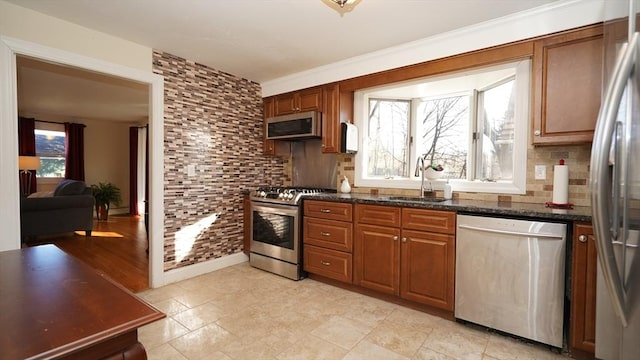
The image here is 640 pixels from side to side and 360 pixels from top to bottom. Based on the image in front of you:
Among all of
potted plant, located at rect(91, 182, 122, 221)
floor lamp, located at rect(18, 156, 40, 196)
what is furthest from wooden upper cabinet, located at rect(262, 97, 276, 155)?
floor lamp, located at rect(18, 156, 40, 196)

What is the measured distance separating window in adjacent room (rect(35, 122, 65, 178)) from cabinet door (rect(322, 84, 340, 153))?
6.93 meters

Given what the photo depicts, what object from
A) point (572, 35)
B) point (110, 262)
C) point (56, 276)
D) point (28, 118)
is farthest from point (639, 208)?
point (28, 118)

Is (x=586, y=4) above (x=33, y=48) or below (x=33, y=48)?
above

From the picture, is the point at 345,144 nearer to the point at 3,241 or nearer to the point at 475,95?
the point at 475,95

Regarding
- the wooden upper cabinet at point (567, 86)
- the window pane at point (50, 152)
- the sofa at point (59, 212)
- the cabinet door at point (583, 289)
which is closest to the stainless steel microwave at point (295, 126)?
the wooden upper cabinet at point (567, 86)

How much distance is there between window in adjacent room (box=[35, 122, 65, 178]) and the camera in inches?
258

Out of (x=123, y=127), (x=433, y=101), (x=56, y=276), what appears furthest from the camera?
(x=123, y=127)

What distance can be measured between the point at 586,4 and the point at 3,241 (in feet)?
14.2

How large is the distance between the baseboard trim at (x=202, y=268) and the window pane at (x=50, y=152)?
596 cm

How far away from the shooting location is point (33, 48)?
2170mm

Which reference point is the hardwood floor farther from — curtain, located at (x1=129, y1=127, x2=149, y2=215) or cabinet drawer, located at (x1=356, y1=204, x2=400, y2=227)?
cabinet drawer, located at (x1=356, y1=204, x2=400, y2=227)

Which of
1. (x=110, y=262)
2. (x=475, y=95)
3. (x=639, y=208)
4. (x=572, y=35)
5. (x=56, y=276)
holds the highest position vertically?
(x=572, y=35)

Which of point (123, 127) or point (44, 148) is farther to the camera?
point (123, 127)

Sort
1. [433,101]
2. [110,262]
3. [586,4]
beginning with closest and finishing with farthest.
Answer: [586,4] → [433,101] → [110,262]
